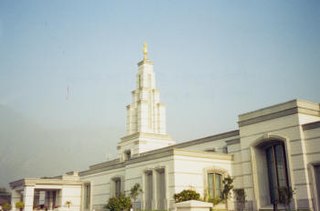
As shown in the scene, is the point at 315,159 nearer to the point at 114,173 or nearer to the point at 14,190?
the point at 114,173

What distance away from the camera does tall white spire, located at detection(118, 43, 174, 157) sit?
50719mm

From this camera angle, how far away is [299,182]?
107 ft

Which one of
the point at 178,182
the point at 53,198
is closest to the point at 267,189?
the point at 178,182

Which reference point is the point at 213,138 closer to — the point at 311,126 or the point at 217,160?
the point at 217,160

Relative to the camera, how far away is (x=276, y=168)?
119 ft

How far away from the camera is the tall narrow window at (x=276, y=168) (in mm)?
35438

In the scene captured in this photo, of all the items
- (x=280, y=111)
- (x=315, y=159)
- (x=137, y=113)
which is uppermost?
(x=137, y=113)

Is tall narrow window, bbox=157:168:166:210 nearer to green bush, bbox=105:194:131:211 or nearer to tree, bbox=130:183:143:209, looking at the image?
tree, bbox=130:183:143:209

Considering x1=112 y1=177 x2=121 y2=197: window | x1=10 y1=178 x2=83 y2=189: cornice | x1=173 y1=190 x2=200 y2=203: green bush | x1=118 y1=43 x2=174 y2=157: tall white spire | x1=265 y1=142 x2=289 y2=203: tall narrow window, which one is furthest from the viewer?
x1=10 y1=178 x2=83 y2=189: cornice

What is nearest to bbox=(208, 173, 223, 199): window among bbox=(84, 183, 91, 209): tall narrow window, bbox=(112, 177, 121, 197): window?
bbox=(112, 177, 121, 197): window

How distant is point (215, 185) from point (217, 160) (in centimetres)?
261

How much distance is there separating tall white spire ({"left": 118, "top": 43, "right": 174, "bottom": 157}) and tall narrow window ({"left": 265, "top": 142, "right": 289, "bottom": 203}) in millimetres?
18051

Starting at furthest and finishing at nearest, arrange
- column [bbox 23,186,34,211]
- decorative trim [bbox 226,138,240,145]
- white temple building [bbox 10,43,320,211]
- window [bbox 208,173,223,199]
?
1. column [bbox 23,186,34,211]
2. decorative trim [bbox 226,138,240,145]
3. window [bbox 208,173,223,199]
4. white temple building [bbox 10,43,320,211]

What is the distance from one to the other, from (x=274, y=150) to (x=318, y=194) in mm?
5960
